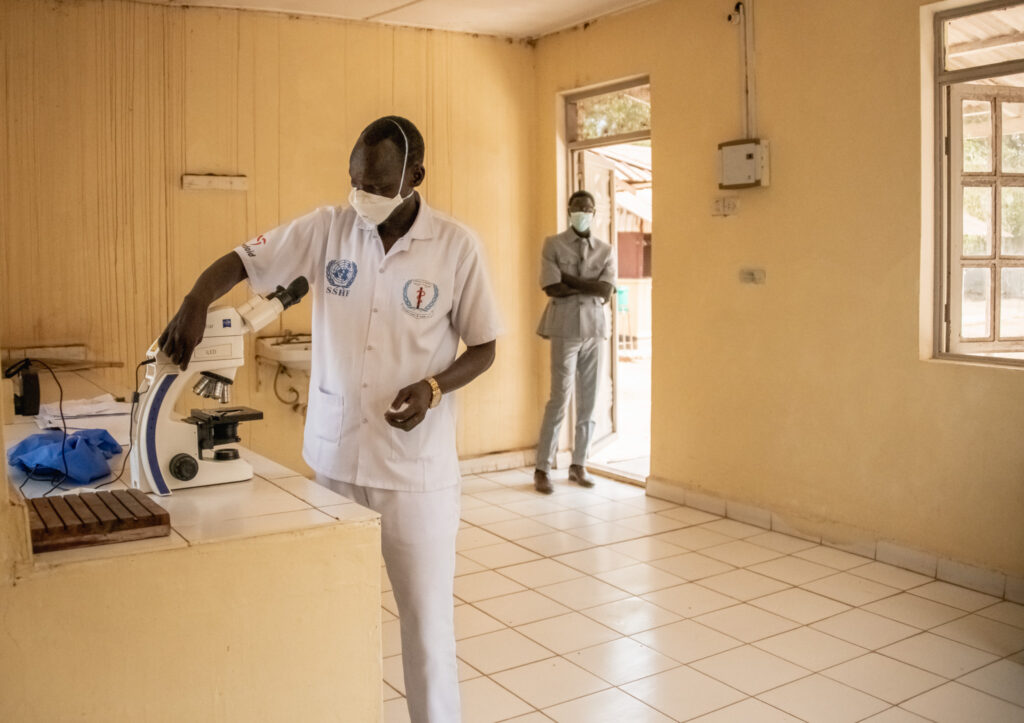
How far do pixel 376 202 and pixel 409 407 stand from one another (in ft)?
1.57

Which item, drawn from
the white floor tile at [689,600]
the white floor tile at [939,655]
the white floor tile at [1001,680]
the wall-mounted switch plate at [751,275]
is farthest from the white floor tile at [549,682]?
the wall-mounted switch plate at [751,275]

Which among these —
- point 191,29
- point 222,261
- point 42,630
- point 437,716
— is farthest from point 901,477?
point 191,29

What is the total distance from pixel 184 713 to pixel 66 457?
922 millimetres

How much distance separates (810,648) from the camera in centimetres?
341

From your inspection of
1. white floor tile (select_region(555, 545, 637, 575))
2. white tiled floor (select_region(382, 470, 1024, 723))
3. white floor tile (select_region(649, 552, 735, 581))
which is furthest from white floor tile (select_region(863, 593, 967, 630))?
white floor tile (select_region(555, 545, 637, 575))

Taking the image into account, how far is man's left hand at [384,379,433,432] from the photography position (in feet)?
6.80

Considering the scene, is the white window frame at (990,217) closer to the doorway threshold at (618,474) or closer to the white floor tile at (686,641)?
the white floor tile at (686,641)

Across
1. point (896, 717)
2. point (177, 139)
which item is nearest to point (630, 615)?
point (896, 717)

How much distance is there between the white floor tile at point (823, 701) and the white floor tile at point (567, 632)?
0.67m

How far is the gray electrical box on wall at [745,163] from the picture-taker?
475cm

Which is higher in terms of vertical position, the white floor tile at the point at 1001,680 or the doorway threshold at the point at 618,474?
the doorway threshold at the point at 618,474

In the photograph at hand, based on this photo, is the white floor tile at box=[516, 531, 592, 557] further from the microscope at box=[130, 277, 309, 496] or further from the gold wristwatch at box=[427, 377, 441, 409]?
the microscope at box=[130, 277, 309, 496]

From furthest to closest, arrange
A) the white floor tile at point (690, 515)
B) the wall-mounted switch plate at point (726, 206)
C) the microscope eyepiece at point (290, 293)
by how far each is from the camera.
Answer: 1. the white floor tile at point (690, 515)
2. the wall-mounted switch plate at point (726, 206)
3. the microscope eyepiece at point (290, 293)

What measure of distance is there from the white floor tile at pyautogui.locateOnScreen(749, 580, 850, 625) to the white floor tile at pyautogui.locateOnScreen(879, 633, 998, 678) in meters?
0.33
